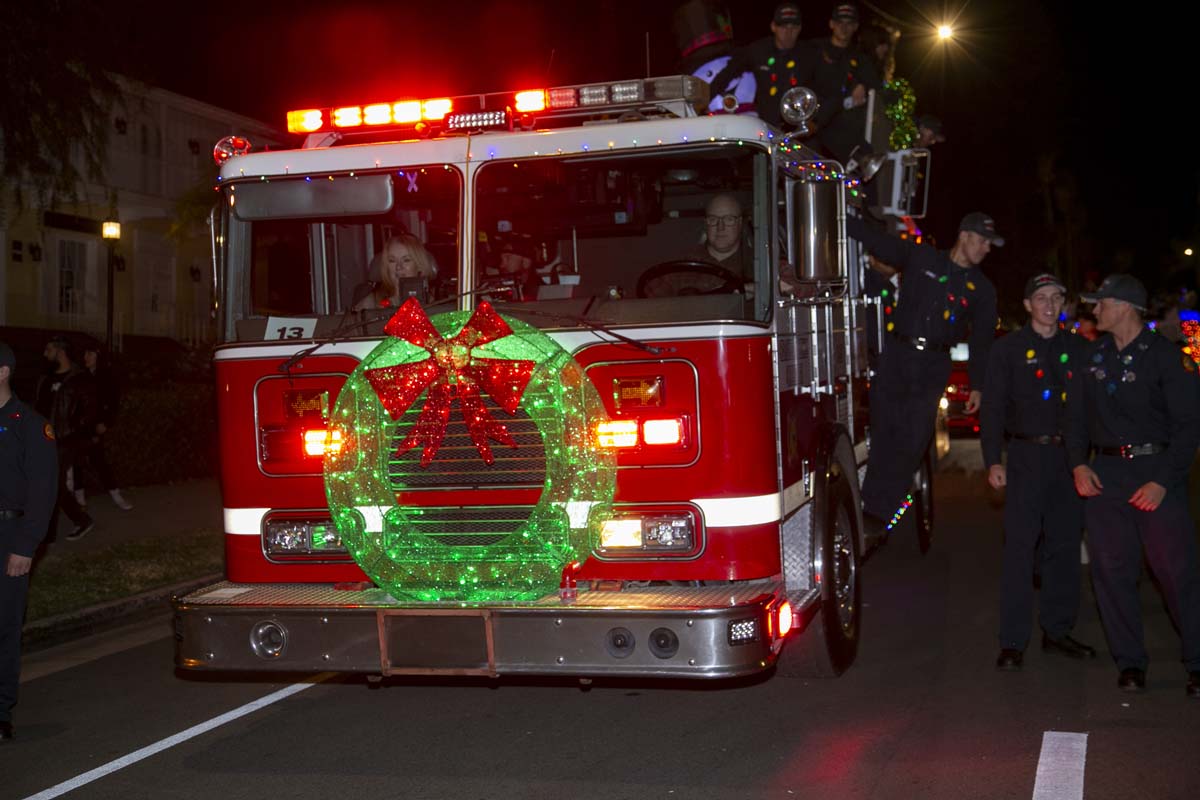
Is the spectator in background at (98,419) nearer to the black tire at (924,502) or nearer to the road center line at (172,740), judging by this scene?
the road center line at (172,740)

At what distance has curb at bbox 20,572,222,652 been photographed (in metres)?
9.63

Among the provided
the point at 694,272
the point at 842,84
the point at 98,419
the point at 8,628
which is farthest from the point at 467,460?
the point at 98,419

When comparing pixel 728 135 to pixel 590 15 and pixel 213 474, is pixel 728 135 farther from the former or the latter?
pixel 590 15

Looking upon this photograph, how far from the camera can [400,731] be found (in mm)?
6926

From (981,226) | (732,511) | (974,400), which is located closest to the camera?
(732,511)

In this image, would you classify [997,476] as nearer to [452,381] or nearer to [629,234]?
[629,234]

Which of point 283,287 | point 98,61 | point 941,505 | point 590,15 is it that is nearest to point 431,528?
point 283,287

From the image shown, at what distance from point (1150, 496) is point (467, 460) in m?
3.47

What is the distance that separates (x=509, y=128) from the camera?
6895 mm

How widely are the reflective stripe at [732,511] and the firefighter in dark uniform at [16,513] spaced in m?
3.23

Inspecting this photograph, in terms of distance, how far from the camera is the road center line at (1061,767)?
5711 mm

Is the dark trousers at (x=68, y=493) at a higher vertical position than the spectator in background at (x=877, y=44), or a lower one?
lower

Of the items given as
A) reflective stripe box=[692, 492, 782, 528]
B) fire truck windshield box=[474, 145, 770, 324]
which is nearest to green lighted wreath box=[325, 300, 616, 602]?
reflective stripe box=[692, 492, 782, 528]

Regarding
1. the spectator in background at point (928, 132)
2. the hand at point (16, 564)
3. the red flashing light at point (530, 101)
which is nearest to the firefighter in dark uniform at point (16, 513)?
the hand at point (16, 564)
